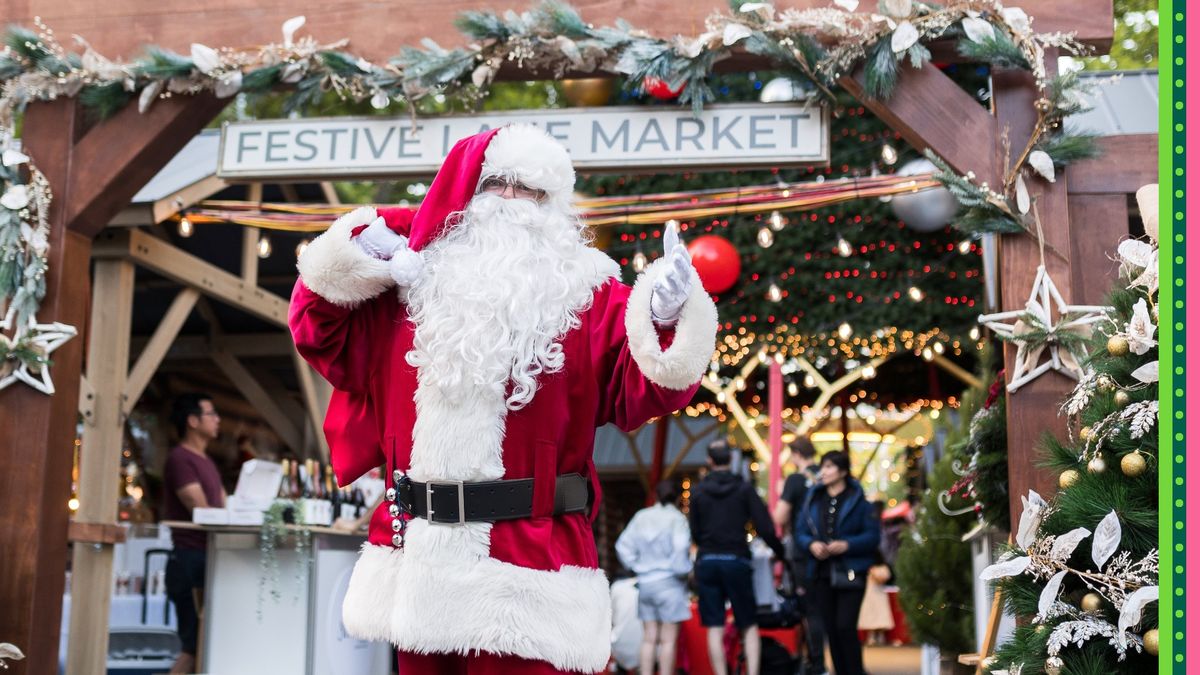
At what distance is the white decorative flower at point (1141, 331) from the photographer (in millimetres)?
3188

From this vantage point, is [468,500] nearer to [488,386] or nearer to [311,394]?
[488,386]

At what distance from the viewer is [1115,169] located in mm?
4391

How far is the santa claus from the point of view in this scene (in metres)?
2.66

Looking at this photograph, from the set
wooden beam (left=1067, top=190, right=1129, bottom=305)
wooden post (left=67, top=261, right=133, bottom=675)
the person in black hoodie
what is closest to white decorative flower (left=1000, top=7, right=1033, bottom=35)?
wooden beam (left=1067, top=190, right=1129, bottom=305)

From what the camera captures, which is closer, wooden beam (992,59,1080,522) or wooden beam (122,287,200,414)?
wooden beam (992,59,1080,522)

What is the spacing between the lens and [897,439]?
1442 cm

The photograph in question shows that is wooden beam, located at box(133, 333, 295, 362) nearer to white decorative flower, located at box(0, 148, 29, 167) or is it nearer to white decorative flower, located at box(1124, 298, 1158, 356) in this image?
white decorative flower, located at box(0, 148, 29, 167)

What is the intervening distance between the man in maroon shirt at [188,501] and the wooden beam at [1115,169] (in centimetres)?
427

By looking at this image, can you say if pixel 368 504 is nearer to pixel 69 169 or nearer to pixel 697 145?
pixel 69 169

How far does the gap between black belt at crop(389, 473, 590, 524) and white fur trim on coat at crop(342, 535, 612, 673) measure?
0.12 ft

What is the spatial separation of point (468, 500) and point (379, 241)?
62cm

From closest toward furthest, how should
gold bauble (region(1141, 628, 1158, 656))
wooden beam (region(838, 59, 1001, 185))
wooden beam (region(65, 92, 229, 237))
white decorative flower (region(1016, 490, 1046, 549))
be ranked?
gold bauble (region(1141, 628, 1158, 656)) < white decorative flower (region(1016, 490, 1046, 549)) < wooden beam (region(838, 59, 1001, 185)) < wooden beam (region(65, 92, 229, 237))

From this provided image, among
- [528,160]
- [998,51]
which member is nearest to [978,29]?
[998,51]

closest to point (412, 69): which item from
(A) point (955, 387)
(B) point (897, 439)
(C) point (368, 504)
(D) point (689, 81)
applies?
(D) point (689, 81)
